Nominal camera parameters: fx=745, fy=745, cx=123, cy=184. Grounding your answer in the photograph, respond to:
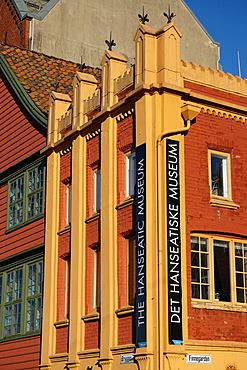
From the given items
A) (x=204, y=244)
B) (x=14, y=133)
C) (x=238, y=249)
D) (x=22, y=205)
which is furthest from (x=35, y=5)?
(x=204, y=244)

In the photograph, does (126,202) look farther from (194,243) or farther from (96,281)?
(96,281)

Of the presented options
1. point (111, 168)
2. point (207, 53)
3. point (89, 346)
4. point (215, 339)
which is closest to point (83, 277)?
point (89, 346)

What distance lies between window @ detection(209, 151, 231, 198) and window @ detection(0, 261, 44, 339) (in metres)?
7.99

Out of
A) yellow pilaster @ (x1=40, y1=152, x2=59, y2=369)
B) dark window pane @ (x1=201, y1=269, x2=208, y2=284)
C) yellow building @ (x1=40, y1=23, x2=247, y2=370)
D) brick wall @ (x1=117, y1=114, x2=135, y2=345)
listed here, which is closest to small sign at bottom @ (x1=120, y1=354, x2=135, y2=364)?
yellow building @ (x1=40, y1=23, x2=247, y2=370)

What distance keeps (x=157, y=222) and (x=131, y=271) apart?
6.69ft

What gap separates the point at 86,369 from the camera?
71.3 feet

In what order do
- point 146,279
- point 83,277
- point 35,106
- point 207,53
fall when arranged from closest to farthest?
point 146,279 < point 83,277 < point 35,106 < point 207,53

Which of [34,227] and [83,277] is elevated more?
[34,227]

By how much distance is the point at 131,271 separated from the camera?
20.9 metres

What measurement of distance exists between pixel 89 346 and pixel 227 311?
14.5 feet

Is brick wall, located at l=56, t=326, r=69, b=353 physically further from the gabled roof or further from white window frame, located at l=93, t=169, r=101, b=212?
the gabled roof

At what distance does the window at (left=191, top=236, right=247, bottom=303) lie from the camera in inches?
794

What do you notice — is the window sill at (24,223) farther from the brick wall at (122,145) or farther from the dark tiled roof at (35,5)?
the dark tiled roof at (35,5)

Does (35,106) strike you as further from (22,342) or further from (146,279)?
(146,279)
